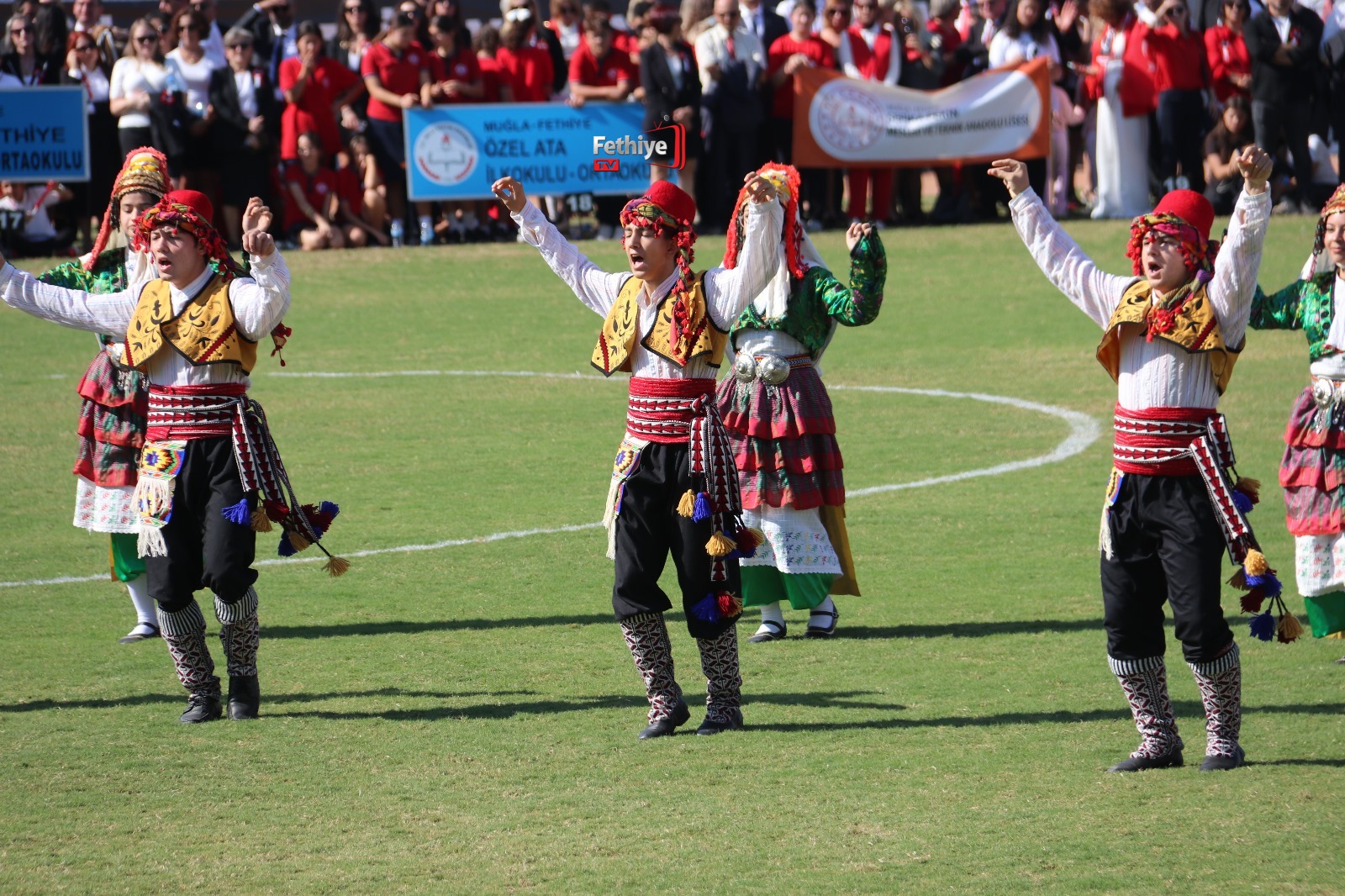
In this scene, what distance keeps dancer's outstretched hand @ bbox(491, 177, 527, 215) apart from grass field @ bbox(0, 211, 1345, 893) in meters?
1.79

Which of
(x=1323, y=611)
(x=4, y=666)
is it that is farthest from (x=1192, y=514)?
(x=4, y=666)

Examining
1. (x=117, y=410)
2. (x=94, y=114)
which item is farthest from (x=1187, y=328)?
(x=94, y=114)

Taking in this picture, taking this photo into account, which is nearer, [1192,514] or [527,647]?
[1192,514]

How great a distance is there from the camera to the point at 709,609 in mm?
6637

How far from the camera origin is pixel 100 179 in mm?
18906

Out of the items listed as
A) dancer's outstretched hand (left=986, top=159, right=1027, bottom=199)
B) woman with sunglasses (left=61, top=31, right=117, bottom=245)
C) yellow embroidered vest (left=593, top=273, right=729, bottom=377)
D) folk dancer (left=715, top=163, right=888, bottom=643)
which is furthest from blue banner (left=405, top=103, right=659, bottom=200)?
dancer's outstretched hand (left=986, top=159, right=1027, bottom=199)

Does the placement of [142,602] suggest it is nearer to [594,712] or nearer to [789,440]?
[594,712]

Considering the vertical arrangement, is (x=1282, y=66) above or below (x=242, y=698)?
above

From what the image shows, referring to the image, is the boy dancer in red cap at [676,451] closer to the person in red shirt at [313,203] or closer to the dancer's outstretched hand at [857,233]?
the dancer's outstretched hand at [857,233]

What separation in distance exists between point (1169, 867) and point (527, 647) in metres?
3.41

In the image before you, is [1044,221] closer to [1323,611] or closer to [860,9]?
[1323,611]

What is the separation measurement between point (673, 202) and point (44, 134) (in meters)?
13.2

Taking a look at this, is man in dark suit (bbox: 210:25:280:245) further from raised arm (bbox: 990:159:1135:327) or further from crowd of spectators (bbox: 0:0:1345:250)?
raised arm (bbox: 990:159:1135:327)

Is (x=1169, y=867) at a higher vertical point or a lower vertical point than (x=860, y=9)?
lower
